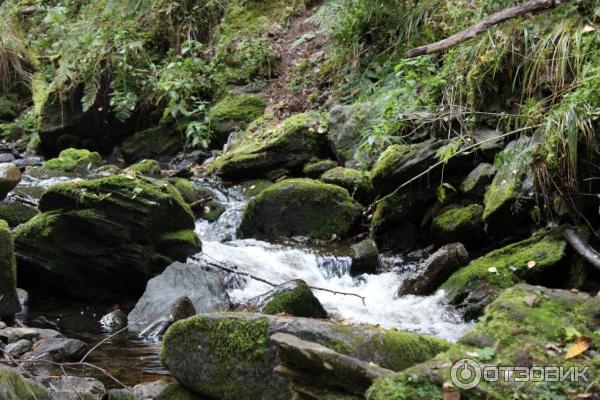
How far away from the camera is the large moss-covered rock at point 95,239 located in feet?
19.6

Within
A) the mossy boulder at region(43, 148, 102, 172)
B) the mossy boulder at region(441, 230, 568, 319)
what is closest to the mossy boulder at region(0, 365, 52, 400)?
the mossy boulder at region(441, 230, 568, 319)

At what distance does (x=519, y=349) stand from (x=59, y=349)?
3.12 meters

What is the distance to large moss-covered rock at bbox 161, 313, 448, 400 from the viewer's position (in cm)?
304

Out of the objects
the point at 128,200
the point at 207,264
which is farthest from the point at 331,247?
the point at 128,200

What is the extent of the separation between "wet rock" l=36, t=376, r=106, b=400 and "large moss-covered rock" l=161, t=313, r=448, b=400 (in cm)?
49

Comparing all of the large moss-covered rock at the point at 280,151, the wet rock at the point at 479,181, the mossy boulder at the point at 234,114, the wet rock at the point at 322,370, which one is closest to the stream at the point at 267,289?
the wet rock at the point at 479,181

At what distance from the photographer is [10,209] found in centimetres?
679

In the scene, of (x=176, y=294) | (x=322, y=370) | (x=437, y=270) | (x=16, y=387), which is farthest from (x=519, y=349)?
(x=176, y=294)

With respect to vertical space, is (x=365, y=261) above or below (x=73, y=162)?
below

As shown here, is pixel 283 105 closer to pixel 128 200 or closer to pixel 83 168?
pixel 83 168

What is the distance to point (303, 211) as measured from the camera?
7289 mm

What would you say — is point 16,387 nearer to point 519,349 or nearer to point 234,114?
point 519,349

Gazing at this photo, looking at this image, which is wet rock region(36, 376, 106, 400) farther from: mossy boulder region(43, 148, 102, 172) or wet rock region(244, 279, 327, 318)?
mossy boulder region(43, 148, 102, 172)

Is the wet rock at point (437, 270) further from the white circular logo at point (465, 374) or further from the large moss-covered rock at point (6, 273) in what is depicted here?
the white circular logo at point (465, 374)
